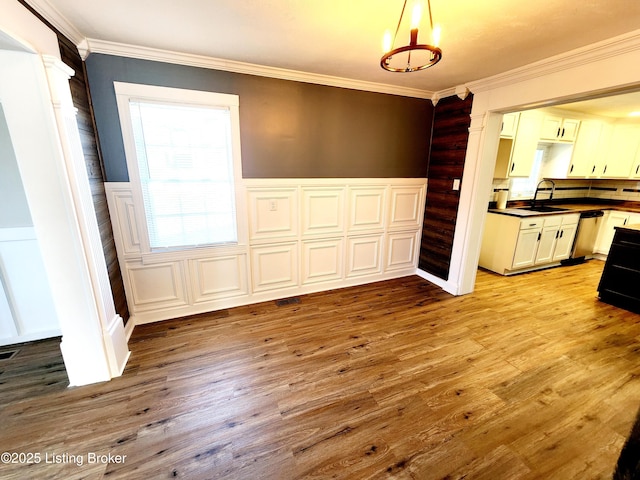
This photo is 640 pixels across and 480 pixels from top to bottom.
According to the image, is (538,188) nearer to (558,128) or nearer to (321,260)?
(558,128)

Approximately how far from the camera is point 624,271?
303 centimetres

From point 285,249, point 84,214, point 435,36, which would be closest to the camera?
point 435,36

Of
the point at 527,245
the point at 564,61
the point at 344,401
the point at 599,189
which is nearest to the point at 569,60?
the point at 564,61

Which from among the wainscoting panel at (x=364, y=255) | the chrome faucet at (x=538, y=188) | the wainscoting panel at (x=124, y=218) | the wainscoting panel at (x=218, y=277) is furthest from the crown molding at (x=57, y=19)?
the chrome faucet at (x=538, y=188)

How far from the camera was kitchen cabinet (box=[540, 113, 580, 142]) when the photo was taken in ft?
13.2

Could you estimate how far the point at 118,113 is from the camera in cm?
226

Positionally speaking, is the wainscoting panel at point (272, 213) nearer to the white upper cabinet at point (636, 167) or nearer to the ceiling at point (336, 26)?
the ceiling at point (336, 26)

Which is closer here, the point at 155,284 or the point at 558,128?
the point at 155,284

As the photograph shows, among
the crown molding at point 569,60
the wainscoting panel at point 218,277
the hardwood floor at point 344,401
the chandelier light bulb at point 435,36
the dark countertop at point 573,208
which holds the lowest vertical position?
the hardwood floor at point 344,401

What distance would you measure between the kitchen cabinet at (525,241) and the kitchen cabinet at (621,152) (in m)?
1.26

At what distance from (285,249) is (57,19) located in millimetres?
2468

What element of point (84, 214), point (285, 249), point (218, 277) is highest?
point (84, 214)

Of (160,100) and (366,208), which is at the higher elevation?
(160,100)

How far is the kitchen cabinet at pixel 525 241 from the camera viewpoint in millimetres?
3840
